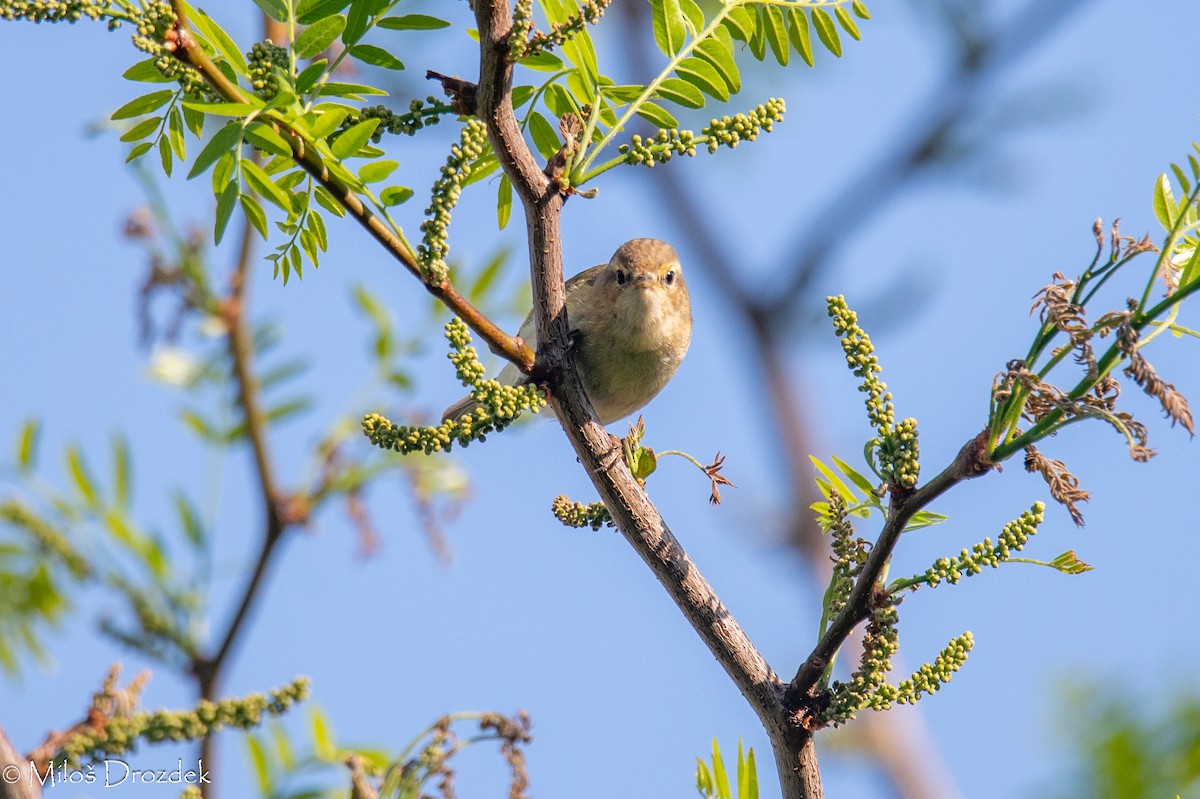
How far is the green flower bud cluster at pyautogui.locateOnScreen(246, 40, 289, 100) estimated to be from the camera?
2039mm

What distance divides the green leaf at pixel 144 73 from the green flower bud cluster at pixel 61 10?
0.30 m

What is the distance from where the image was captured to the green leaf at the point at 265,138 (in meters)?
2.05

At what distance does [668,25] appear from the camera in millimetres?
2441

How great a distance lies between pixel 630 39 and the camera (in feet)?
20.1

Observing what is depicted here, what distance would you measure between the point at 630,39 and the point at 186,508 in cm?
339

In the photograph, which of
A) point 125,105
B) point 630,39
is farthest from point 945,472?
point 630,39

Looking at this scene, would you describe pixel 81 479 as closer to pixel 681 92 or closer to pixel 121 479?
pixel 121 479

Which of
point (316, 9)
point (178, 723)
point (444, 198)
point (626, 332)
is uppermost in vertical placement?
point (626, 332)

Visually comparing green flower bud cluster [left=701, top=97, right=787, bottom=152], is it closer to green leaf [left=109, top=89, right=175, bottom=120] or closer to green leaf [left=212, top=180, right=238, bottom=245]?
green leaf [left=212, top=180, right=238, bottom=245]

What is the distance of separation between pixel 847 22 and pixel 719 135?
49 cm

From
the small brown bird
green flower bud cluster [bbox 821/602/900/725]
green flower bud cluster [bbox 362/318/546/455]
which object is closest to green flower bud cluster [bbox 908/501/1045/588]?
green flower bud cluster [bbox 821/602/900/725]

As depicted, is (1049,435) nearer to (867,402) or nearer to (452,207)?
(867,402)

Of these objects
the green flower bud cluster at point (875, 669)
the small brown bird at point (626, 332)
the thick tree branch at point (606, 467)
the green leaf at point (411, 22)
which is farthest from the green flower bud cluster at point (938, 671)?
the small brown bird at point (626, 332)

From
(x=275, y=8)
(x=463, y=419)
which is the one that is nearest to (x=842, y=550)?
(x=463, y=419)
